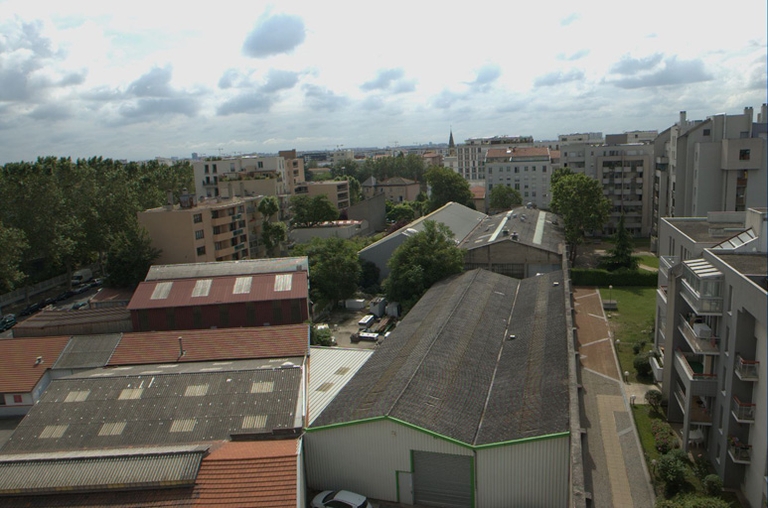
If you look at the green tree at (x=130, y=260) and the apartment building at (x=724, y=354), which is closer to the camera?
the apartment building at (x=724, y=354)

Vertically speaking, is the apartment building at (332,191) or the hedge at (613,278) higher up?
the apartment building at (332,191)

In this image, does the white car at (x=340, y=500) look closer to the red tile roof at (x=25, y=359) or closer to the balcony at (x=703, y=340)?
the balcony at (x=703, y=340)

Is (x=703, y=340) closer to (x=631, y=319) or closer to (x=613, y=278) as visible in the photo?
(x=631, y=319)

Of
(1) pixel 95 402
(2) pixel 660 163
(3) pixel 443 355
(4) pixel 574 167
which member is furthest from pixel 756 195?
(1) pixel 95 402

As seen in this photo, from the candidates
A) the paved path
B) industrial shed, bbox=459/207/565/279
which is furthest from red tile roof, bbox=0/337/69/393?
→ industrial shed, bbox=459/207/565/279

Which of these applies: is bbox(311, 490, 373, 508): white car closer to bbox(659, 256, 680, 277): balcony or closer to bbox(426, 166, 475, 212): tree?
bbox(659, 256, 680, 277): balcony

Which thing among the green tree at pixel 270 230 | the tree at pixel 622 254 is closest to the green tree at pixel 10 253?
the green tree at pixel 270 230

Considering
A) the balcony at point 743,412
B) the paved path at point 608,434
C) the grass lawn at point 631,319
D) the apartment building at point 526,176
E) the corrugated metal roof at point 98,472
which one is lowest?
the paved path at point 608,434

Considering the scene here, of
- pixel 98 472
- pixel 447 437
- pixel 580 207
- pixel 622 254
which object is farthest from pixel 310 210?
pixel 447 437
